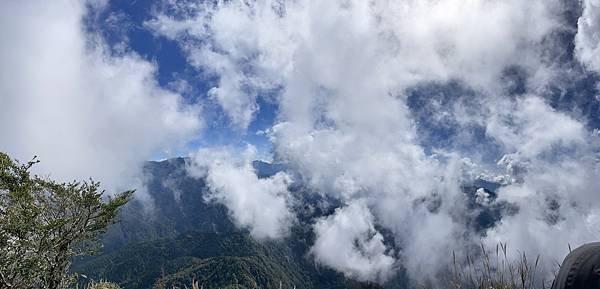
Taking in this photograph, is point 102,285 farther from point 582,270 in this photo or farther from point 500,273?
point 582,270

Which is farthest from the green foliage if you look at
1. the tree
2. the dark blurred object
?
the dark blurred object

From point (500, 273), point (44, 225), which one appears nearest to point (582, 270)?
point (500, 273)

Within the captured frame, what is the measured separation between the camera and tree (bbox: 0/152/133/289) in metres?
15.8

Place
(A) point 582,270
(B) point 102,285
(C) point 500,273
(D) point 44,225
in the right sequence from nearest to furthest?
(A) point 582,270, (C) point 500,273, (B) point 102,285, (D) point 44,225

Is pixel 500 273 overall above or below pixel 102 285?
below

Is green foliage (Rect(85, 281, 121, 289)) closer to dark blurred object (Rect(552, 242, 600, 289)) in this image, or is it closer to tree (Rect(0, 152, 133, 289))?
tree (Rect(0, 152, 133, 289))

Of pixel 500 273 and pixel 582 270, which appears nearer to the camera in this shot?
pixel 582 270

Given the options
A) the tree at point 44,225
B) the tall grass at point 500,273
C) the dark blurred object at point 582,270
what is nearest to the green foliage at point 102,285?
the tree at point 44,225

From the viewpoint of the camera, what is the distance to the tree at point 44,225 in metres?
15.8

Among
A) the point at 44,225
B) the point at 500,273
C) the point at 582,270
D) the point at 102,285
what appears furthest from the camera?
the point at 44,225

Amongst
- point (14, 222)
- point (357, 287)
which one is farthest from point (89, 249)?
A: point (357, 287)

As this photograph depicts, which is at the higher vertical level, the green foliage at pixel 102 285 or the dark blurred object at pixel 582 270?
the green foliage at pixel 102 285

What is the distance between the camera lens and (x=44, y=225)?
20219 mm

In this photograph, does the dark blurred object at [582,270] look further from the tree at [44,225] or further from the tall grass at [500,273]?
the tree at [44,225]
